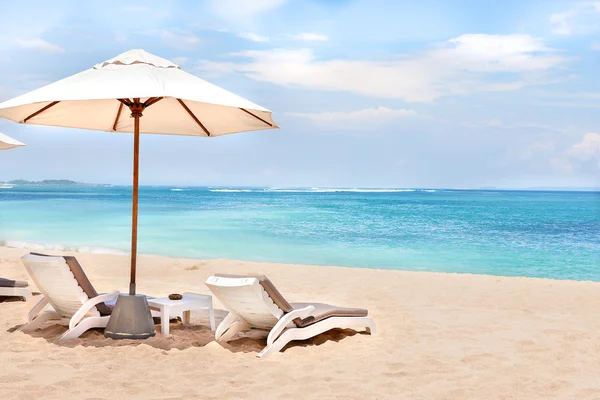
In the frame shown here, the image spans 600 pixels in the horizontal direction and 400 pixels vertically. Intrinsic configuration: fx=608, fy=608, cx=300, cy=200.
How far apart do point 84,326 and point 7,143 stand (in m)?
3.53

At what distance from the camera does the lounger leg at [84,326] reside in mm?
4945

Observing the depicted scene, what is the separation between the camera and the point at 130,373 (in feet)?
13.3

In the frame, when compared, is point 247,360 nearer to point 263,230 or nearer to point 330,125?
point 263,230

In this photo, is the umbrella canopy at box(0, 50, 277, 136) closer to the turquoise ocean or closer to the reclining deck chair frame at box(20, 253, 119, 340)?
the reclining deck chair frame at box(20, 253, 119, 340)

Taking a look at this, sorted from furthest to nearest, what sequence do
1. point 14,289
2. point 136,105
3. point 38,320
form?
point 14,289 → point 38,320 → point 136,105

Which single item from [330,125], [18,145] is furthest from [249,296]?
[330,125]

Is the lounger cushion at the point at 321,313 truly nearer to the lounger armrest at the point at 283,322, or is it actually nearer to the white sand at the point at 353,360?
the lounger armrest at the point at 283,322

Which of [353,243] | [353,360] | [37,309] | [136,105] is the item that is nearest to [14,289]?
[37,309]

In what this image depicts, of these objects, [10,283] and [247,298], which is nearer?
[247,298]

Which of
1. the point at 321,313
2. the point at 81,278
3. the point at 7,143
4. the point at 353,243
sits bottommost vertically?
the point at 353,243

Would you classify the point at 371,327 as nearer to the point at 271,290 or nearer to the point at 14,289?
the point at 271,290

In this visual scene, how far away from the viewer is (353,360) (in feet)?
15.0

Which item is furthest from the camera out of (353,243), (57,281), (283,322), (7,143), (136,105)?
(353,243)

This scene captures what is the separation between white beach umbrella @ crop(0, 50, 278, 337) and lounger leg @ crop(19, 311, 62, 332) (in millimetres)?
872
